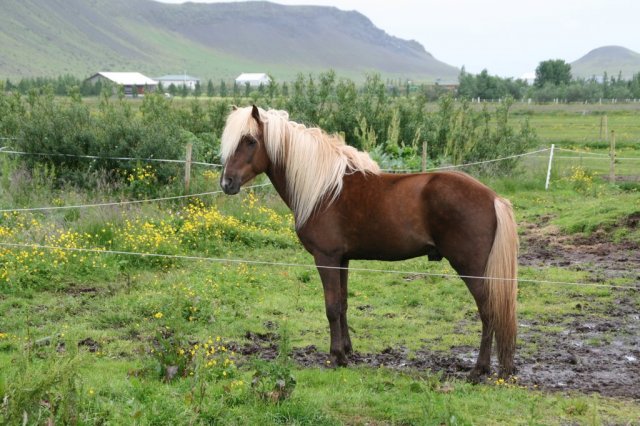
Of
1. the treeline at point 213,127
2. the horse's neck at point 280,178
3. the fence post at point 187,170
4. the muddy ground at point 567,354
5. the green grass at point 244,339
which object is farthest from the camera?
the treeline at point 213,127

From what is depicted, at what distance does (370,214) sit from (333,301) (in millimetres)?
937

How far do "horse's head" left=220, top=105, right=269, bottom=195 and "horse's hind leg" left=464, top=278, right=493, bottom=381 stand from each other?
2379 mm

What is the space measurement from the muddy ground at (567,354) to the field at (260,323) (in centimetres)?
3

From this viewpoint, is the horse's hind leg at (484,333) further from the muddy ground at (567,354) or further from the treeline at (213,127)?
the treeline at (213,127)

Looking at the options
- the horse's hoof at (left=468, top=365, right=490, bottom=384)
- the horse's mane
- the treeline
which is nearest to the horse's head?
the horse's mane

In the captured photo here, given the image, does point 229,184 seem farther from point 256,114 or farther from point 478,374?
point 478,374

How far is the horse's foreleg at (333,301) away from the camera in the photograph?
695cm

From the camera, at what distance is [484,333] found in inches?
261

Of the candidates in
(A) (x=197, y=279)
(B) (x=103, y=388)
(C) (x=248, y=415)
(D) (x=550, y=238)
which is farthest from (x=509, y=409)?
(D) (x=550, y=238)

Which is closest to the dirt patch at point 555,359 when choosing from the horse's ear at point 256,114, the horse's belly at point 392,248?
the horse's belly at point 392,248

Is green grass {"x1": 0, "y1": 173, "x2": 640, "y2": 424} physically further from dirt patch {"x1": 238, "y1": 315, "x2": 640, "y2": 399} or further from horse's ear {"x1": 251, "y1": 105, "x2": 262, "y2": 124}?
horse's ear {"x1": 251, "y1": 105, "x2": 262, "y2": 124}

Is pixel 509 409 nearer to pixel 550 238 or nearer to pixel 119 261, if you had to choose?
pixel 119 261

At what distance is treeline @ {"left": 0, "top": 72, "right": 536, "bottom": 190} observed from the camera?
46.0 ft

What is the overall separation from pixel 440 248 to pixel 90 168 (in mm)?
9167
